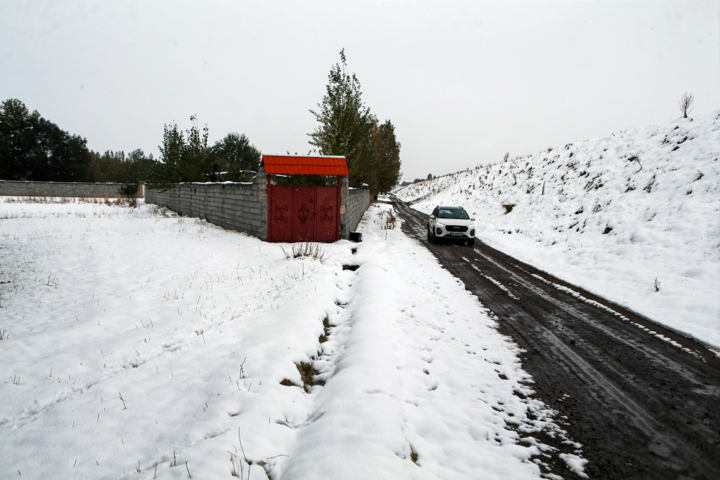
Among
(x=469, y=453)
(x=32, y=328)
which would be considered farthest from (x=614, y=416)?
(x=32, y=328)

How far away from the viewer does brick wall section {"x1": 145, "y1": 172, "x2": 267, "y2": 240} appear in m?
12.7

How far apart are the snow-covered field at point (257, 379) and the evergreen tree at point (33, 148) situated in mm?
62185

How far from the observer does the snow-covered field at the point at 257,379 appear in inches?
114

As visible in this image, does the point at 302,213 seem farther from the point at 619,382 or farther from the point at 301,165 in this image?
the point at 619,382

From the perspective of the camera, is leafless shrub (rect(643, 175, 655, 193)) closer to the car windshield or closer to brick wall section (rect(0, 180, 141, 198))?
the car windshield

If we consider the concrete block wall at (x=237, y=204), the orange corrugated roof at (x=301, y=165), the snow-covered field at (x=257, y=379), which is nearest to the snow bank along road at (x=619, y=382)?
the snow-covered field at (x=257, y=379)

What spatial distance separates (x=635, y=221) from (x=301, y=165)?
11.3 meters

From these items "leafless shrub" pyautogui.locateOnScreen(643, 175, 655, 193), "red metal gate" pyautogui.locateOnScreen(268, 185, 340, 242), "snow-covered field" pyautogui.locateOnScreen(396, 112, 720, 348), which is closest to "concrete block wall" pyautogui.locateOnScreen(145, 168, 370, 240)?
"red metal gate" pyautogui.locateOnScreen(268, 185, 340, 242)

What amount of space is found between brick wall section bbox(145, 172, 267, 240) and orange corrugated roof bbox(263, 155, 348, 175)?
63cm

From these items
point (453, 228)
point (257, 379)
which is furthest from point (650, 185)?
point (257, 379)

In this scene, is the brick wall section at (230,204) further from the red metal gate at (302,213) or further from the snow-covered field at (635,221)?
the snow-covered field at (635,221)

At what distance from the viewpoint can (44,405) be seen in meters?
3.78

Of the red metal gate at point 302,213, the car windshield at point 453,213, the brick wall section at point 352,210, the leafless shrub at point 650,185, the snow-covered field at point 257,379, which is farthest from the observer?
the car windshield at point 453,213

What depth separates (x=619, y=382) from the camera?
162 inches
